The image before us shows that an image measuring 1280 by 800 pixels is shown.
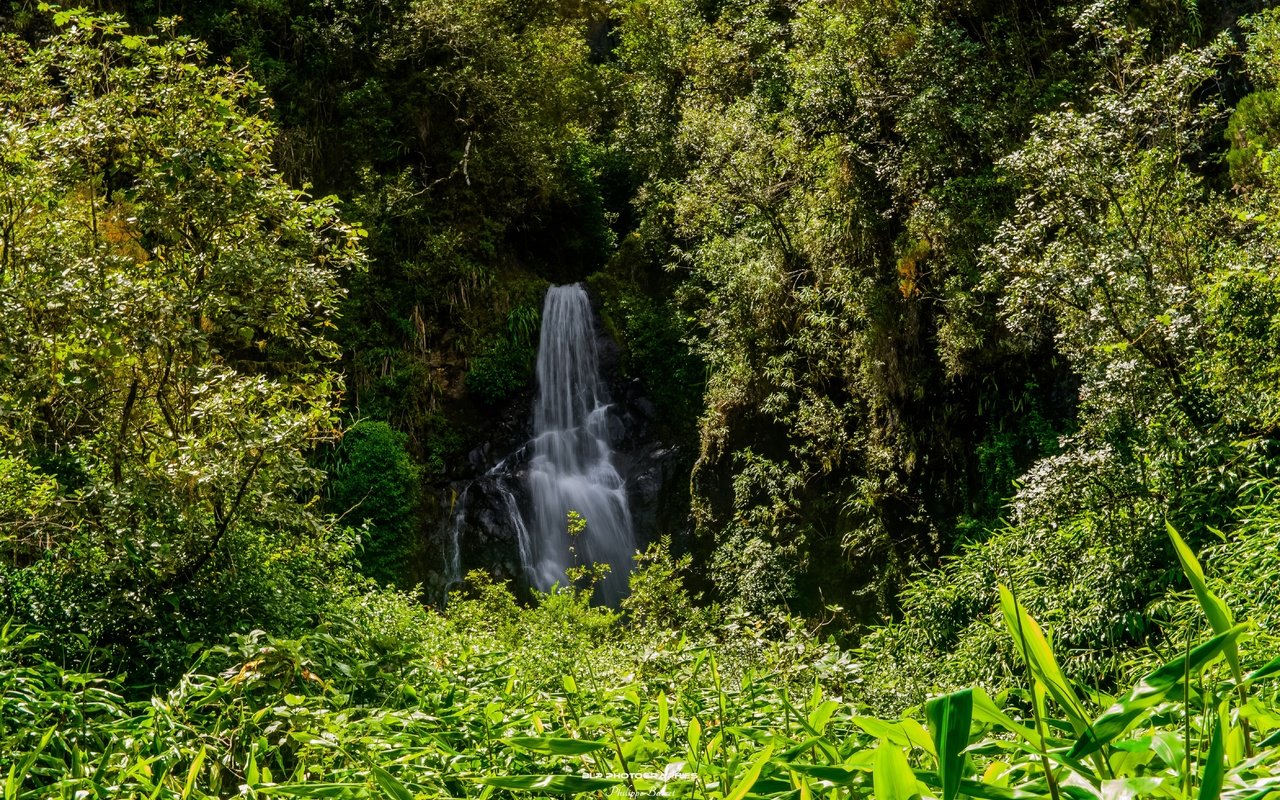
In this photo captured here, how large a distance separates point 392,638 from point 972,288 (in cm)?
642

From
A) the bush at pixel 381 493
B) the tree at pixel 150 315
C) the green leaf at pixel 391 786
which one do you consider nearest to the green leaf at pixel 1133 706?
the green leaf at pixel 391 786

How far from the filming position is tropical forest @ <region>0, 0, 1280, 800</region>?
2035mm

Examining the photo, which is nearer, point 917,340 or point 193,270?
point 193,270

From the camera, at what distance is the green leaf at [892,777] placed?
0.68 m

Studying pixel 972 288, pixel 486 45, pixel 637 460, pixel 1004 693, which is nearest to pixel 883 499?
pixel 972 288

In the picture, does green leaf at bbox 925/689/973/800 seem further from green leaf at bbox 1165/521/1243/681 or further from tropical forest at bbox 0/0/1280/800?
green leaf at bbox 1165/521/1243/681

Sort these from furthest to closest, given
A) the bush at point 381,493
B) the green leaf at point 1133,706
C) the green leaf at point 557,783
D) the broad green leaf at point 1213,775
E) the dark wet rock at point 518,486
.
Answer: the dark wet rock at point 518,486 < the bush at point 381,493 < the green leaf at point 557,783 < the green leaf at point 1133,706 < the broad green leaf at point 1213,775

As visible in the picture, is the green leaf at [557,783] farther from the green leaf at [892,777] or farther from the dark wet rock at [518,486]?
the dark wet rock at [518,486]

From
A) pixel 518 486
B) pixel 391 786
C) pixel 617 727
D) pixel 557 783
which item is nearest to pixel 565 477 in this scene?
pixel 518 486

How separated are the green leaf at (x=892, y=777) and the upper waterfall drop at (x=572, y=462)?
13174mm

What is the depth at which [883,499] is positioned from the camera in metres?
9.68

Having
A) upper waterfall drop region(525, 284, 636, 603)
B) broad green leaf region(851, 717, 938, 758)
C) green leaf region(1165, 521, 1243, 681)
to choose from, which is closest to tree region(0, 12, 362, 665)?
broad green leaf region(851, 717, 938, 758)

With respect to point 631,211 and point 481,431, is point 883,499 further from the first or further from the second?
point 631,211

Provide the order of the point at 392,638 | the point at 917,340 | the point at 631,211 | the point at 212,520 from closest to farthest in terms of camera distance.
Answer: the point at 392,638
the point at 212,520
the point at 917,340
the point at 631,211
